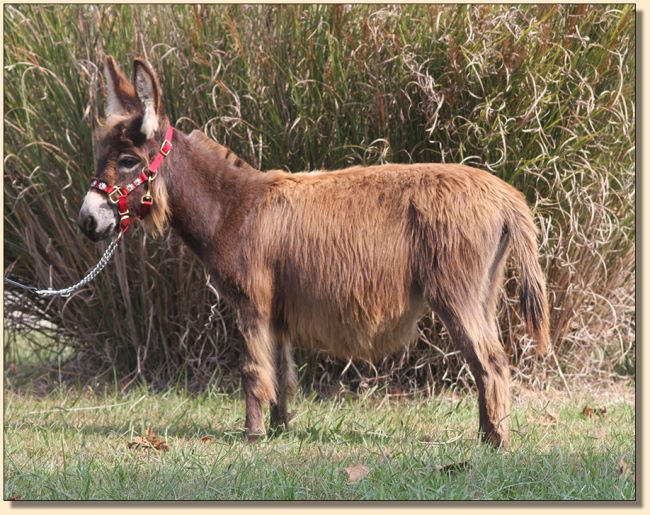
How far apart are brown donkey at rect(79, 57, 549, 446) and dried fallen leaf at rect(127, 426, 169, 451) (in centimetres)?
46

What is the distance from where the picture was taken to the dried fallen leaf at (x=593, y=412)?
5566 millimetres

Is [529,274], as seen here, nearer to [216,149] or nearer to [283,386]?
[283,386]

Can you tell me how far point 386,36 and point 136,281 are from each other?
2.32 meters

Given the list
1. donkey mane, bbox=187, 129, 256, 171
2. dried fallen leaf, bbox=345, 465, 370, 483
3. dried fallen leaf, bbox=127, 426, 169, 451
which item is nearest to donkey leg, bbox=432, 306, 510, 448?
dried fallen leaf, bbox=345, 465, 370, 483

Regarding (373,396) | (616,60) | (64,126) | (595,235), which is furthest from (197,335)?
(616,60)

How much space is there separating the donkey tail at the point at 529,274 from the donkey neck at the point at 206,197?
1.35m

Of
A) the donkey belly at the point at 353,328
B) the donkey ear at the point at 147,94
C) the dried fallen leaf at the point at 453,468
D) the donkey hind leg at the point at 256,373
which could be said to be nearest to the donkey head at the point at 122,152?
the donkey ear at the point at 147,94

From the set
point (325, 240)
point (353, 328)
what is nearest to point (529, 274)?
point (353, 328)

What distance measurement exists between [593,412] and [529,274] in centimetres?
146

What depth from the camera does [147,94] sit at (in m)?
4.72

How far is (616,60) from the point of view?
591 cm

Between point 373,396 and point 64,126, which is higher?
point 64,126

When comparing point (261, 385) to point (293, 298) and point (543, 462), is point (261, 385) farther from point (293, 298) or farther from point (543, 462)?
point (543, 462)

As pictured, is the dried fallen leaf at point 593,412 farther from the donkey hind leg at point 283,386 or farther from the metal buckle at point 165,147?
the metal buckle at point 165,147
